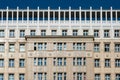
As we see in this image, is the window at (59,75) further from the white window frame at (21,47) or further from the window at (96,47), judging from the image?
the white window frame at (21,47)

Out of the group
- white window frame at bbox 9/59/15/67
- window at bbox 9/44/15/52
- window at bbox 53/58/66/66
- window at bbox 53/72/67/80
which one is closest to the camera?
window at bbox 53/72/67/80

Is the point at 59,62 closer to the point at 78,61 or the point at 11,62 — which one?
the point at 78,61

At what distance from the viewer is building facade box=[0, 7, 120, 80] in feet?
291

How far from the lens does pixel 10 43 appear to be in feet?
299

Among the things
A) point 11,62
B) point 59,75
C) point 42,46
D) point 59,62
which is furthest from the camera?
point 11,62

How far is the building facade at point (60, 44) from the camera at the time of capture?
88.6 metres

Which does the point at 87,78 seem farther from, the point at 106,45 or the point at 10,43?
the point at 10,43

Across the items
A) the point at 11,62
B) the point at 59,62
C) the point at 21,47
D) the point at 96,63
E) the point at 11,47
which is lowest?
the point at 96,63

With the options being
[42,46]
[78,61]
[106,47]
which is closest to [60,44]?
[42,46]

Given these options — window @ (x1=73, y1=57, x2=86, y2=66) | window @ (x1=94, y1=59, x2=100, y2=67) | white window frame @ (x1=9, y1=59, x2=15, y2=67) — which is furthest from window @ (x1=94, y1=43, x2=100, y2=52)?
white window frame @ (x1=9, y1=59, x2=15, y2=67)

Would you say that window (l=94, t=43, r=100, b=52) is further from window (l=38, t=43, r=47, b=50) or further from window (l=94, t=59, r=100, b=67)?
window (l=38, t=43, r=47, b=50)

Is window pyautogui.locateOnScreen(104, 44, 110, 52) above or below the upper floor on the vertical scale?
below

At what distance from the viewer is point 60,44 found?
89562 millimetres

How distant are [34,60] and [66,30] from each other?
27.6 ft
